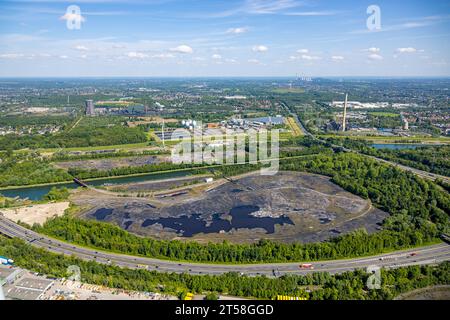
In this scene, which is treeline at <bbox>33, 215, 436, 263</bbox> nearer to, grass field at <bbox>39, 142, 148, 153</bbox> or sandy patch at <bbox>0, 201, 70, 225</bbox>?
sandy patch at <bbox>0, 201, 70, 225</bbox>

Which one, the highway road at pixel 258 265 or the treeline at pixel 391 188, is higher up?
the treeline at pixel 391 188

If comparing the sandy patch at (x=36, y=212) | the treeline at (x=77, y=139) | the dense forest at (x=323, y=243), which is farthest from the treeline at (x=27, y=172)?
the dense forest at (x=323, y=243)

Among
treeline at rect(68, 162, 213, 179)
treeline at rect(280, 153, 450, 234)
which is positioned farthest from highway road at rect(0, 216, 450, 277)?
treeline at rect(68, 162, 213, 179)

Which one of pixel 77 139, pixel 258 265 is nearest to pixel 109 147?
pixel 77 139

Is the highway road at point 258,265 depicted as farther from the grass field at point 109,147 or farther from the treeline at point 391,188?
the grass field at point 109,147
